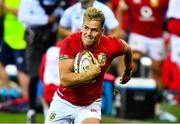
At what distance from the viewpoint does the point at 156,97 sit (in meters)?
12.4

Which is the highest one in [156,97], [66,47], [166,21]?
[66,47]

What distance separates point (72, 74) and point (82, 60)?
221 mm

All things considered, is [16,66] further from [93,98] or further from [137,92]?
[93,98]

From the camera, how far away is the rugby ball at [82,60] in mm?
7320

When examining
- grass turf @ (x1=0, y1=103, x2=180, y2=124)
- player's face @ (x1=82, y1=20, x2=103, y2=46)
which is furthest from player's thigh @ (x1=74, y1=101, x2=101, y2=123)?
grass turf @ (x1=0, y1=103, x2=180, y2=124)

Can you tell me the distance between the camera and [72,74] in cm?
720

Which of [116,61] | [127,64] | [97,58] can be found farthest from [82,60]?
[116,61]

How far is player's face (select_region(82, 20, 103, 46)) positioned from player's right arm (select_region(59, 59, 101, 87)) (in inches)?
9.1

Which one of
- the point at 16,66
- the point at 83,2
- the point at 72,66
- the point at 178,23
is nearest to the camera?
the point at 72,66

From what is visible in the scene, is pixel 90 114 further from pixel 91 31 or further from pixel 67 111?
pixel 91 31

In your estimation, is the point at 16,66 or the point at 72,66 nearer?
the point at 72,66

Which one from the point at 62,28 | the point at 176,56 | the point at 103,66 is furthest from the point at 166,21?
the point at 103,66

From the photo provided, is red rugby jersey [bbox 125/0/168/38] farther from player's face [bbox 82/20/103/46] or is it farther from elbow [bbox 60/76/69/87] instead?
elbow [bbox 60/76/69/87]

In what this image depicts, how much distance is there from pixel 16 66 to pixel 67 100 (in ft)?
16.7
